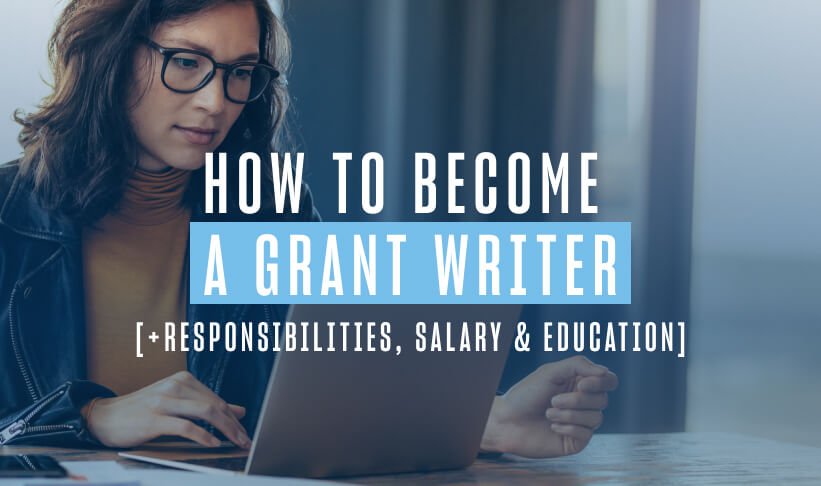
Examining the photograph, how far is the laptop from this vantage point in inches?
28.8

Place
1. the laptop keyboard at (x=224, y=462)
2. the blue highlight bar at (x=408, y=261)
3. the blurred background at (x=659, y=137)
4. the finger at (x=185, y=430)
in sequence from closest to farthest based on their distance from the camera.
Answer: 1. the laptop keyboard at (x=224, y=462)
2. the finger at (x=185, y=430)
3. the blue highlight bar at (x=408, y=261)
4. the blurred background at (x=659, y=137)

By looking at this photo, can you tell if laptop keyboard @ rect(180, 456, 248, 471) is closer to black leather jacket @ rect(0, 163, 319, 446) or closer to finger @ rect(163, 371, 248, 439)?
finger @ rect(163, 371, 248, 439)

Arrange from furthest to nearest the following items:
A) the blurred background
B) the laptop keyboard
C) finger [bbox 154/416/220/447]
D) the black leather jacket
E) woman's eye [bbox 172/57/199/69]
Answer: the blurred background < woman's eye [bbox 172/57/199/69] < the black leather jacket < finger [bbox 154/416/220/447] < the laptop keyboard

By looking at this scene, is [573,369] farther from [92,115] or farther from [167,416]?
[92,115]

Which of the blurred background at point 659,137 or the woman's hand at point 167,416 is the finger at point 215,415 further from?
the blurred background at point 659,137

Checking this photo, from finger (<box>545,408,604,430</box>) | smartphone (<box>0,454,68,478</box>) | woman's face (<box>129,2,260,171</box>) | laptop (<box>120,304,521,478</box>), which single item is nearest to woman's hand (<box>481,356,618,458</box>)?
finger (<box>545,408,604,430</box>)

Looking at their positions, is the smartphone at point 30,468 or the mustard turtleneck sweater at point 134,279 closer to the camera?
the smartphone at point 30,468

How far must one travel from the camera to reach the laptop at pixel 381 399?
2.40 ft

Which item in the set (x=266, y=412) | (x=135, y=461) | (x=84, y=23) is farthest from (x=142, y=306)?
(x=266, y=412)

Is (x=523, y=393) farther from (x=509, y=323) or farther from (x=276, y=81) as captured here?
(x=276, y=81)

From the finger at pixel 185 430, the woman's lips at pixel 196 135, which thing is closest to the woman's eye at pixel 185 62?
the woman's lips at pixel 196 135

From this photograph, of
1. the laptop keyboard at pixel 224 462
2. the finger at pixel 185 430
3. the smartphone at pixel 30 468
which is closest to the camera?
the smartphone at pixel 30 468

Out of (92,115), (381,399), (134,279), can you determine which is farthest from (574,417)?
(92,115)

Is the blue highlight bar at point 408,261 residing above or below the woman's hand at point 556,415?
above
